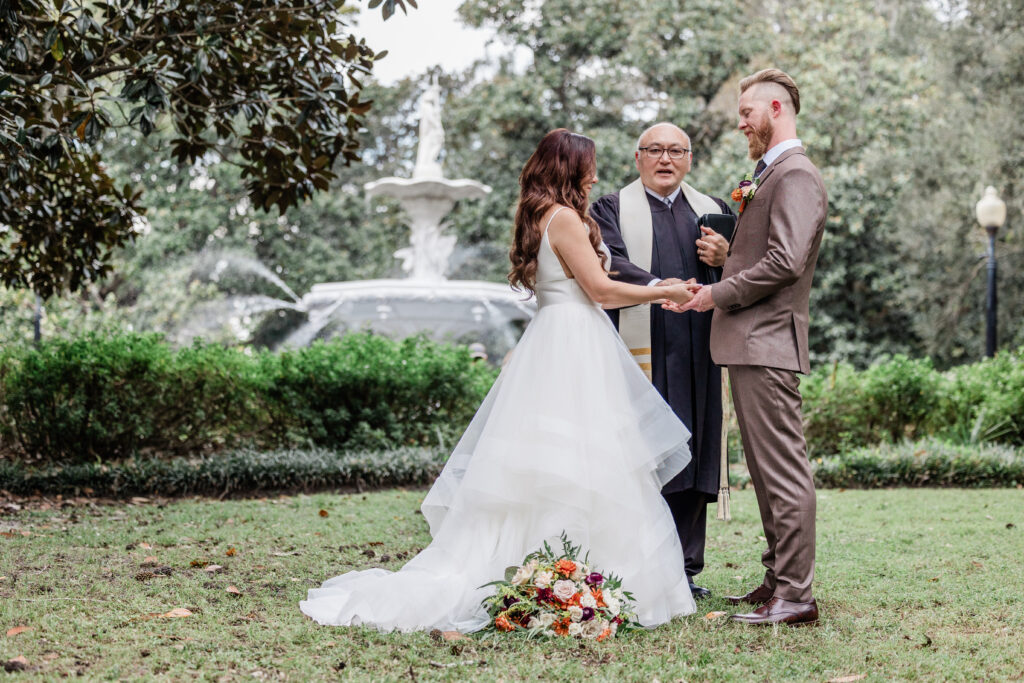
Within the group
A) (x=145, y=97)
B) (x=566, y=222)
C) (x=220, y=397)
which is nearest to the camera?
(x=566, y=222)

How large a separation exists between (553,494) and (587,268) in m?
1.01

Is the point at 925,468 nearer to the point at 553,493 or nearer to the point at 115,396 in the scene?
the point at 553,493

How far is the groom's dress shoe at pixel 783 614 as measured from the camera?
391cm

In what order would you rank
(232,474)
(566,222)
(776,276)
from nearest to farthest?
(776,276) → (566,222) → (232,474)

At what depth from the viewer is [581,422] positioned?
402 cm

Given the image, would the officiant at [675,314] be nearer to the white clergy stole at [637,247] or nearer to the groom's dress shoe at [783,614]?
the white clergy stole at [637,247]

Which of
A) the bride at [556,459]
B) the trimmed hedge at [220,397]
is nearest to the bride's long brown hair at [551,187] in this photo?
the bride at [556,459]

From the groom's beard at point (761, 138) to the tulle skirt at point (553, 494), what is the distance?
115cm

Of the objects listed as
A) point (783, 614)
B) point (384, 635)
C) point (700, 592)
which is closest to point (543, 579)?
point (384, 635)

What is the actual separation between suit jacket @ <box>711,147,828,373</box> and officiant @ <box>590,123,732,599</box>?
1.46 ft

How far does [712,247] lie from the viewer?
4.61m

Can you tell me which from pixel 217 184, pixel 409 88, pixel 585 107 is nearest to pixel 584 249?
pixel 585 107

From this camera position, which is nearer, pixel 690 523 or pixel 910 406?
pixel 690 523

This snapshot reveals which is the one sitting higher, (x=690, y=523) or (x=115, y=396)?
(x=115, y=396)
